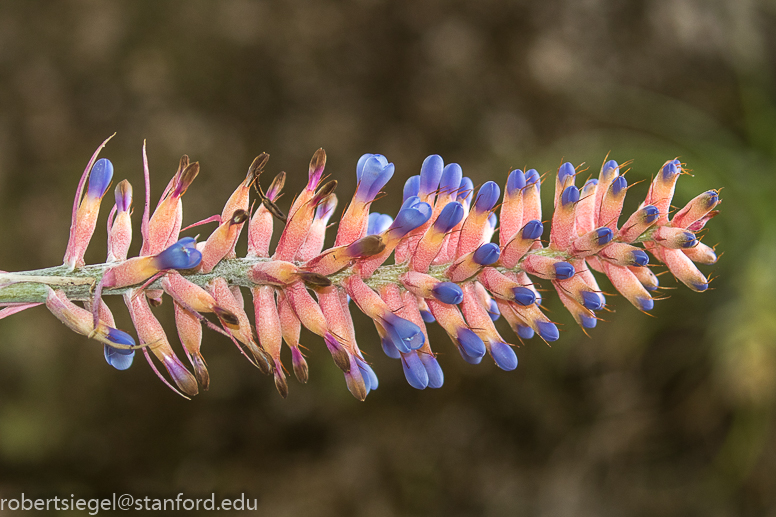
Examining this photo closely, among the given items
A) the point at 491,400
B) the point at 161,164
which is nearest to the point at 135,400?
the point at 161,164

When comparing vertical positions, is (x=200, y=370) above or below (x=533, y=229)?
below

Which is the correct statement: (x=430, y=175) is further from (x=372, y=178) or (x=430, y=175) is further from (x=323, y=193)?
(x=323, y=193)

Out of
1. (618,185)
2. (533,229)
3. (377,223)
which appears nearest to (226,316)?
(377,223)

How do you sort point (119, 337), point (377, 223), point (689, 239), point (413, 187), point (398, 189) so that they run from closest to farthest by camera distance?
point (119, 337) < point (689, 239) < point (413, 187) < point (377, 223) < point (398, 189)

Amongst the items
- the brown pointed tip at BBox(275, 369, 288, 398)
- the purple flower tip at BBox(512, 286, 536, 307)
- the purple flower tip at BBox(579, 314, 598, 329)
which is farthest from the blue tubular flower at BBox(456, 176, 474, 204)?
the brown pointed tip at BBox(275, 369, 288, 398)

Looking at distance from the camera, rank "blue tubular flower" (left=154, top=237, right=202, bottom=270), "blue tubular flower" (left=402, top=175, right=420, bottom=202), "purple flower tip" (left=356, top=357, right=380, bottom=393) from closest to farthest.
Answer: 1. "blue tubular flower" (left=154, top=237, right=202, bottom=270)
2. "purple flower tip" (left=356, top=357, right=380, bottom=393)
3. "blue tubular flower" (left=402, top=175, right=420, bottom=202)

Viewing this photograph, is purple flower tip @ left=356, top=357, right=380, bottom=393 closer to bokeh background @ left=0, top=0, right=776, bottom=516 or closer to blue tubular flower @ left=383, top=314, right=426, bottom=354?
blue tubular flower @ left=383, top=314, right=426, bottom=354

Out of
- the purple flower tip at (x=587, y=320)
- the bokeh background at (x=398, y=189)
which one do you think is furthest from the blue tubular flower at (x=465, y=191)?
the bokeh background at (x=398, y=189)
